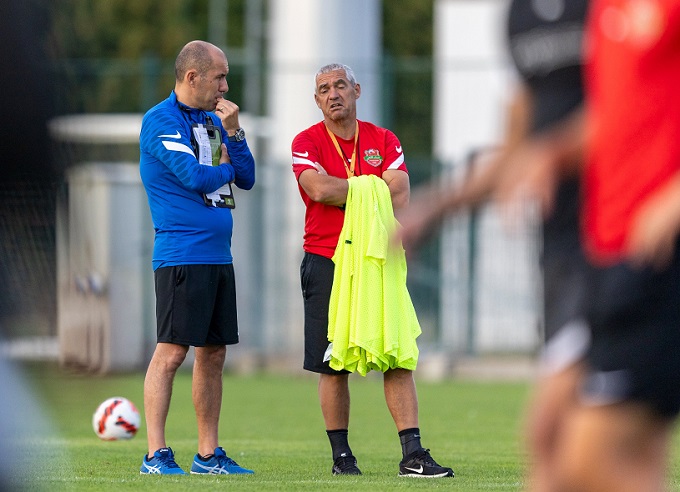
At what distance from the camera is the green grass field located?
1.84 metres

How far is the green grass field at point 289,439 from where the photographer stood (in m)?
1.84

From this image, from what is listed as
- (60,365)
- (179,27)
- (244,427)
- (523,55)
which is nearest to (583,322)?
(523,55)

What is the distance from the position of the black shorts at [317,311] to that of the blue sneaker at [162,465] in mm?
923

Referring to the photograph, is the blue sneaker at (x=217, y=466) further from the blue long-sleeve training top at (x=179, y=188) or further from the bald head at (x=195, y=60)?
the bald head at (x=195, y=60)

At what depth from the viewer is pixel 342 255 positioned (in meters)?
7.27

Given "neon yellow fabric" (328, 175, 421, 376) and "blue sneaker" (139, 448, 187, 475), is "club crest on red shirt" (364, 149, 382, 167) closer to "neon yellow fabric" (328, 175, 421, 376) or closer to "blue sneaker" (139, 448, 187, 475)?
"neon yellow fabric" (328, 175, 421, 376)

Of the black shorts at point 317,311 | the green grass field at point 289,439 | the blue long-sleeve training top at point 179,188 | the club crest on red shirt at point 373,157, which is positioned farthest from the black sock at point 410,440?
the club crest on red shirt at point 373,157

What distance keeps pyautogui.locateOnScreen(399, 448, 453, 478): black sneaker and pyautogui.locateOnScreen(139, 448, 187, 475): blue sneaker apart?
1236 mm

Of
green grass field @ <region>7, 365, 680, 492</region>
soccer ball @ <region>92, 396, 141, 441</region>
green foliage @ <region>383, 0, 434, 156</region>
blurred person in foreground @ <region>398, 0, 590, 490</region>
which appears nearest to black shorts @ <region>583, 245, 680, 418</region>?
blurred person in foreground @ <region>398, 0, 590, 490</region>

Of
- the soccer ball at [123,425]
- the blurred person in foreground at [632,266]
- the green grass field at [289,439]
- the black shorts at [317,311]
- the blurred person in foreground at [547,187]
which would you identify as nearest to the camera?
the green grass field at [289,439]

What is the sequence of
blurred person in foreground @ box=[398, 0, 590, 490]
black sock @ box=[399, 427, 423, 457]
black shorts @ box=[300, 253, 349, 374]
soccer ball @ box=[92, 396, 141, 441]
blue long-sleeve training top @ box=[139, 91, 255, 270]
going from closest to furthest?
1. blurred person in foreground @ box=[398, 0, 590, 490]
2. blue long-sleeve training top @ box=[139, 91, 255, 270]
3. black sock @ box=[399, 427, 423, 457]
4. black shorts @ box=[300, 253, 349, 374]
5. soccer ball @ box=[92, 396, 141, 441]

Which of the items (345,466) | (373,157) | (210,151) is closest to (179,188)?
(210,151)

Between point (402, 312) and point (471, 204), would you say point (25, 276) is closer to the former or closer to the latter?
point (471, 204)

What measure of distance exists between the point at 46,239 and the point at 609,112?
1820mm
